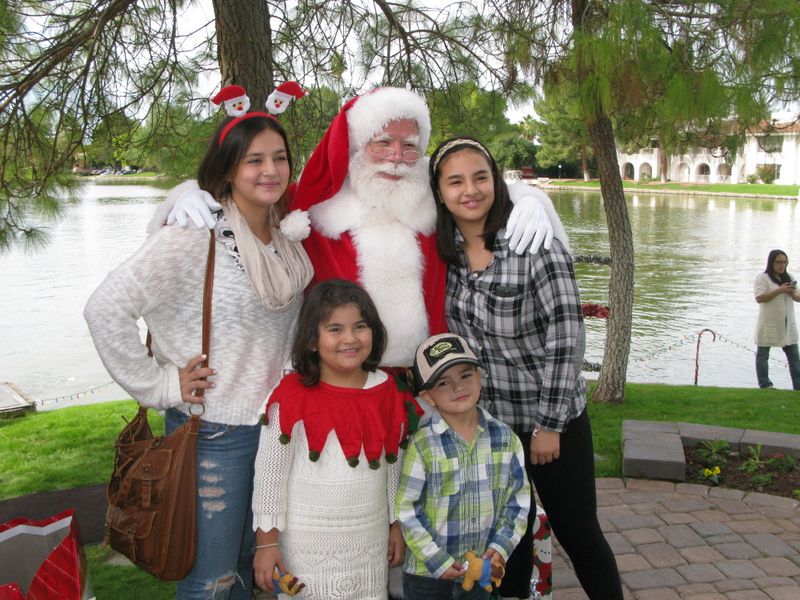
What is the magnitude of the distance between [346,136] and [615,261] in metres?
3.81

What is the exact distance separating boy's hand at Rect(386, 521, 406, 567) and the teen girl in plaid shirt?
1.53 ft

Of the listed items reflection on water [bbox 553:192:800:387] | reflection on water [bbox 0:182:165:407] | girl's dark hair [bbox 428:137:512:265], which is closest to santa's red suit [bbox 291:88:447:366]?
girl's dark hair [bbox 428:137:512:265]

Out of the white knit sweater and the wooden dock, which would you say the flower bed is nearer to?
the white knit sweater

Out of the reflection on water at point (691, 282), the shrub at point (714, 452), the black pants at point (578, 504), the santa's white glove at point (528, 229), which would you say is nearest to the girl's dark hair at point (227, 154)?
the santa's white glove at point (528, 229)

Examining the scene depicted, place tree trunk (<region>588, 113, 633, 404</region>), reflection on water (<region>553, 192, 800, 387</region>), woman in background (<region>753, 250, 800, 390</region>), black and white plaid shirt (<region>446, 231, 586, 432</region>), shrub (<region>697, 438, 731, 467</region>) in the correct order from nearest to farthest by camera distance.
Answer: black and white plaid shirt (<region>446, 231, 586, 432</region>) < shrub (<region>697, 438, 731, 467</region>) < tree trunk (<region>588, 113, 633, 404</region>) < woman in background (<region>753, 250, 800, 390</region>) < reflection on water (<region>553, 192, 800, 387</region>)

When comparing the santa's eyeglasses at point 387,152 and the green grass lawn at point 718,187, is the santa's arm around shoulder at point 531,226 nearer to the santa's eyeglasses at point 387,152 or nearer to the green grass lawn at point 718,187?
the santa's eyeglasses at point 387,152

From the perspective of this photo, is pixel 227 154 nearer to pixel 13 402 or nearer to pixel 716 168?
pixel 13 402

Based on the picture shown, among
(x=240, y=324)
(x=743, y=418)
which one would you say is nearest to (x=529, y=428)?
(x=240, y=324)

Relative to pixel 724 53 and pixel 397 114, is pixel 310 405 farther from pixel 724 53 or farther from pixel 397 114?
pixel 724 53

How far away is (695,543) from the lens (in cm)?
335

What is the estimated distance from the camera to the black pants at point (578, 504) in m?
2.25

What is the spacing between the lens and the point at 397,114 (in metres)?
2.43

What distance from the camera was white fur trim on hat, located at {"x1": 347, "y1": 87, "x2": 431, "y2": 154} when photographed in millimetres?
2414

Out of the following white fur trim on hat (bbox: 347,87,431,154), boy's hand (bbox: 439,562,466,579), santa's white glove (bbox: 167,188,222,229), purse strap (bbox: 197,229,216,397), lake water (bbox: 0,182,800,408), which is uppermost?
white fur trim on hat (bbox: 347,87,431,154)
